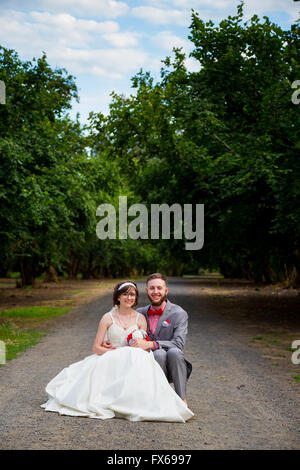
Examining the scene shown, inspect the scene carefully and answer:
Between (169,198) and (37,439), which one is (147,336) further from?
(169,198)

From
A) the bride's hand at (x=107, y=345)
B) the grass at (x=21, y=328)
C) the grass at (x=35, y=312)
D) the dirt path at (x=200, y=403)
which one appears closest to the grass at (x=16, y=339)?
the grass at (x=21, y=328)

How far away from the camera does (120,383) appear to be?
616 cm

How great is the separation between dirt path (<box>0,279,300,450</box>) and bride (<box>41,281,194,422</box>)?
0.13 m

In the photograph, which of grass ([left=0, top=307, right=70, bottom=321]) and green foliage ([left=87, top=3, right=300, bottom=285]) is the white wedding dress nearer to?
green foliage ([left=87, top=3, right=300, bottom=285])

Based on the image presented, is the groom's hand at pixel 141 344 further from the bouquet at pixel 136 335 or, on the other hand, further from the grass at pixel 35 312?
the grass at pixel 35 312

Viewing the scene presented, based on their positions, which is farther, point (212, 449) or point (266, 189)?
point (266, 189)

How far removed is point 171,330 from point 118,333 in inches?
25.9

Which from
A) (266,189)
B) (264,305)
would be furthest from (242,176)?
(264,305)

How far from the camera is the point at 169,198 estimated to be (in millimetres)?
22562

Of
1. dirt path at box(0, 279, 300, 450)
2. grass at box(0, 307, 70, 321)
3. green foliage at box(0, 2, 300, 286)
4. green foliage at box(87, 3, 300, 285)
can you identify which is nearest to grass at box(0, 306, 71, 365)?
grass at box(0, 307, 70, 321)

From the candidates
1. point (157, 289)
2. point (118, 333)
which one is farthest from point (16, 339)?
point (157, 289)

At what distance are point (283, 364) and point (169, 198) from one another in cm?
1294

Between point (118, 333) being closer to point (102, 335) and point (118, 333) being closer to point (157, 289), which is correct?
point (102, 335)

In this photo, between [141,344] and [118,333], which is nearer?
[141,344]
